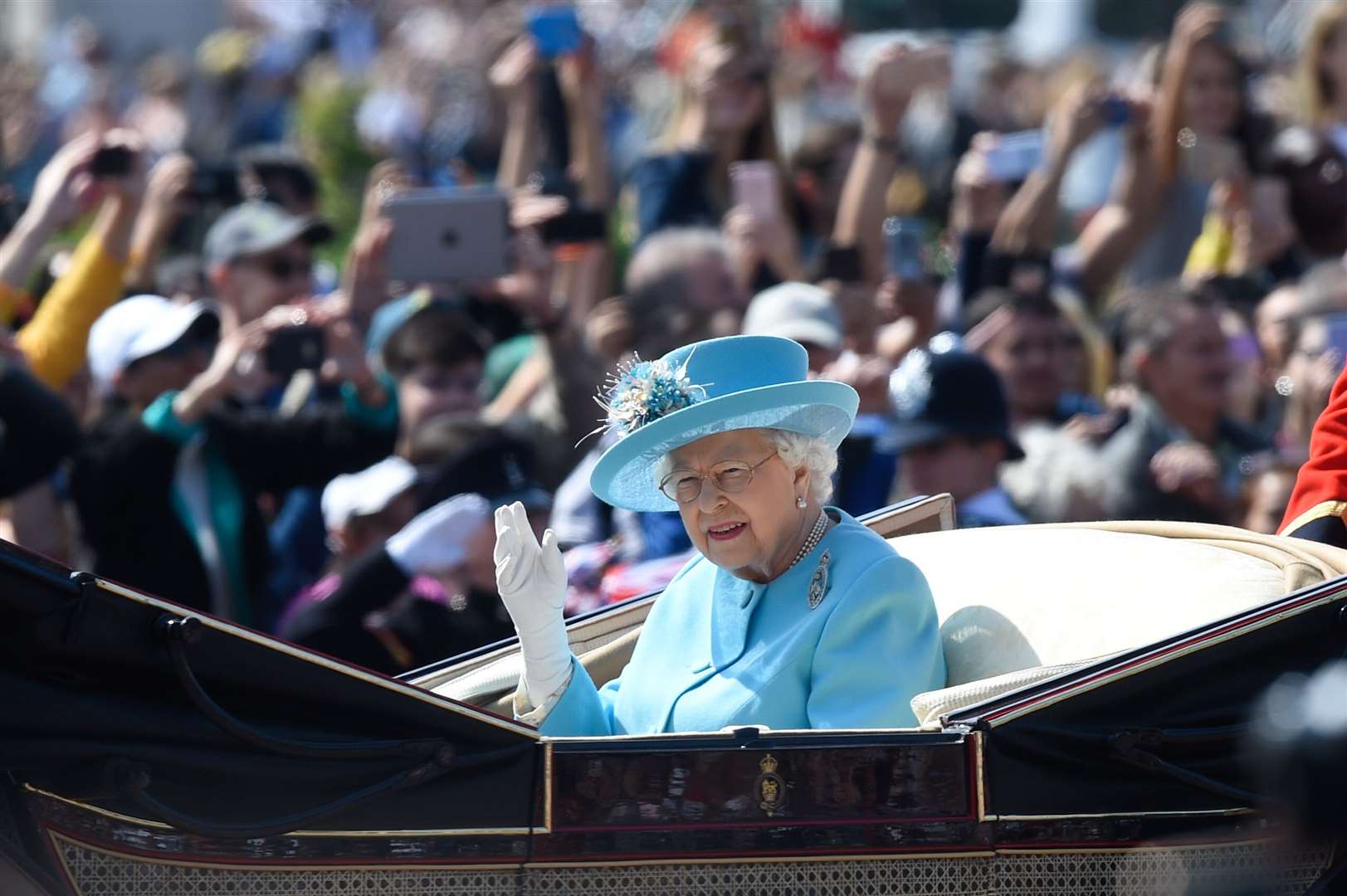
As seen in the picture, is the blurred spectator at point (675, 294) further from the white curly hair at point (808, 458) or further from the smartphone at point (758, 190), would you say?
the white curly hair at point (808, 458)

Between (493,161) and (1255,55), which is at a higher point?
(1255,55)

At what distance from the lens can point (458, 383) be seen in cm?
591

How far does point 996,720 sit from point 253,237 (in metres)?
4.00

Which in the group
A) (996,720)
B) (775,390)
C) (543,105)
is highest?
(543,105)

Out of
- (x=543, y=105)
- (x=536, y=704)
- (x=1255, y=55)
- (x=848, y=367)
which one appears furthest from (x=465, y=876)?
(x=1255, y=55)

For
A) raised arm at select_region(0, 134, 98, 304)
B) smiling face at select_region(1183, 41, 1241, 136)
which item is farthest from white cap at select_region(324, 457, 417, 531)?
smiling face at select_region(1183, 41, 1241, 136)

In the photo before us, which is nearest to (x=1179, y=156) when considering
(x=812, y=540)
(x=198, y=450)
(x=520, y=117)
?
(x=520, y=117)

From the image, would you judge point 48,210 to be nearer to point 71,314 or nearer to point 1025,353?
point 71,314

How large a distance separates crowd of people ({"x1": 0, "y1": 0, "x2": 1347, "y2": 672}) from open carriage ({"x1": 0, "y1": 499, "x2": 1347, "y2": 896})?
193 cm

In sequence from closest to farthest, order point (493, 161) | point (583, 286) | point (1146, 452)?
point (1146, 452), point (583, 286), point (493, 161)

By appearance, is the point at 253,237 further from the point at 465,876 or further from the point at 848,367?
the point at 465,876

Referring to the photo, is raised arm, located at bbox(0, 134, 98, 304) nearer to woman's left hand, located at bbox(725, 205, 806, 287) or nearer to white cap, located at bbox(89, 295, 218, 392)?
white cap, located at bbox(89, 295, 218, 392)

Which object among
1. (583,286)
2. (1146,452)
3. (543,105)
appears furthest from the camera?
(543,105)

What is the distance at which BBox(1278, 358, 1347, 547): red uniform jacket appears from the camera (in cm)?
370
